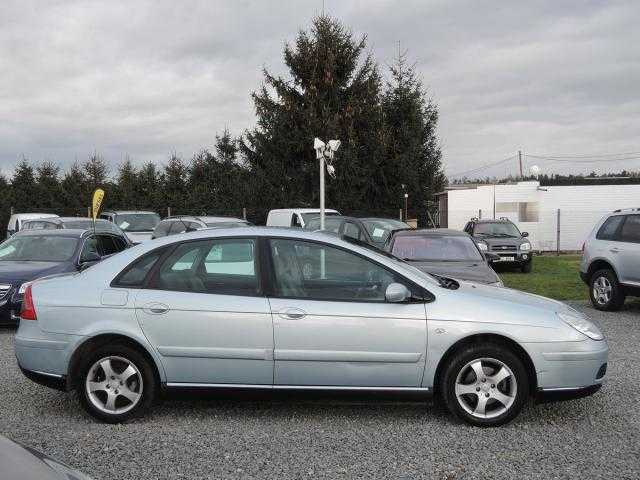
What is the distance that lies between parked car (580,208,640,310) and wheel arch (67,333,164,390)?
8.37m

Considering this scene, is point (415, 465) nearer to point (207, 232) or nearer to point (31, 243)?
point (207, 232)

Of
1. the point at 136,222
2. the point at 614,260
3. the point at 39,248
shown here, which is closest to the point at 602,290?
the point at 614,260

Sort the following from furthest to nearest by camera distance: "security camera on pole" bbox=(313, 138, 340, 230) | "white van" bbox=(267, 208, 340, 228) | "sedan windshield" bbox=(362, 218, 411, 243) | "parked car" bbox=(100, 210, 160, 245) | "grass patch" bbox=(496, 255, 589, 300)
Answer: "parked car" bbox=(100, 210, 160, 245) < "white van" bbox=(267, 208, 340, 228) < "sedan windshield" bbox=(362, 218, 411, 243) < "grass patch" bbox=(496, 255, 589, 300) < "security camera on pole" bbox=(313, 138, 340, 230)

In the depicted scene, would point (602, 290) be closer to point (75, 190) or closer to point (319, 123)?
point (319, 123)

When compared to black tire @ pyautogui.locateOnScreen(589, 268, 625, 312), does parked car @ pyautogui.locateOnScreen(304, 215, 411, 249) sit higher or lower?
higher

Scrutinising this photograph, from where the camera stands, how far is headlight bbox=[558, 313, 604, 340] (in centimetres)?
510

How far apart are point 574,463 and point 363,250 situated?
2.10 m

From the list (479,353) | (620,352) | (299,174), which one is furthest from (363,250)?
(299,174)

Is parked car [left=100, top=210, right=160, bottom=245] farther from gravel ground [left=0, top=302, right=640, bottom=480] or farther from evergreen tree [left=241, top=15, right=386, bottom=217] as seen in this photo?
gravel ground [left=0, top=302, right=640, bottom=480]

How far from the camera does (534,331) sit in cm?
498

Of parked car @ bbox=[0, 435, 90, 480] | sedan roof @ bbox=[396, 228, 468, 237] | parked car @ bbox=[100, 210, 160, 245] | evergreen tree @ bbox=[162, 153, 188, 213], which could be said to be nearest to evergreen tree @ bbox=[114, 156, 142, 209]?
evergreen tree @ bbox=[162, 153, 188, 213]

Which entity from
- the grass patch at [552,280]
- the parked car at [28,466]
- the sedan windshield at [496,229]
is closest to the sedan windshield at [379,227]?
the grass patch at [552,280]

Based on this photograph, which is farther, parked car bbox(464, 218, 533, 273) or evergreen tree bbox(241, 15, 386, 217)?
evergreen tree bbox(241, 15, 386, 217)

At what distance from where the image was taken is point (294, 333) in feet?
16.3
